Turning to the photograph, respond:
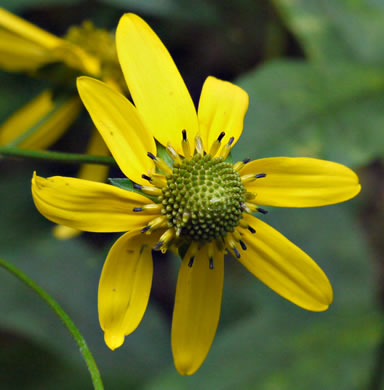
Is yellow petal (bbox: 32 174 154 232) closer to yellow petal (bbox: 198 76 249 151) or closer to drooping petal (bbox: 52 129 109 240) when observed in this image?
yellow petal (bbox: 198 76 249 151)

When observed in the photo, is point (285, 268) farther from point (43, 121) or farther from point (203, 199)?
point (43, 121)

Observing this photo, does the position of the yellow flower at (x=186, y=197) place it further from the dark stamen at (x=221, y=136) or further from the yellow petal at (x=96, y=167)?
the yellow petal at (x=96, y=167)

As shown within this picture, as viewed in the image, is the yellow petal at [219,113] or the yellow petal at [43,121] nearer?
the yellow petal at [219,113]

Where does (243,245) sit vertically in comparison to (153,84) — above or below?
below

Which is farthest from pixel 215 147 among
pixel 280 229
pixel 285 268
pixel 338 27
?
pixel 338 27

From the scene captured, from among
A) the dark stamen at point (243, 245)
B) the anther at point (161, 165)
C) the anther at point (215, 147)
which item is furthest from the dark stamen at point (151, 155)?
the dark stamen at point (243, 245)

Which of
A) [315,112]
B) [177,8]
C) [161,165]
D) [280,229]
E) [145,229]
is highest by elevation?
[177,8]
